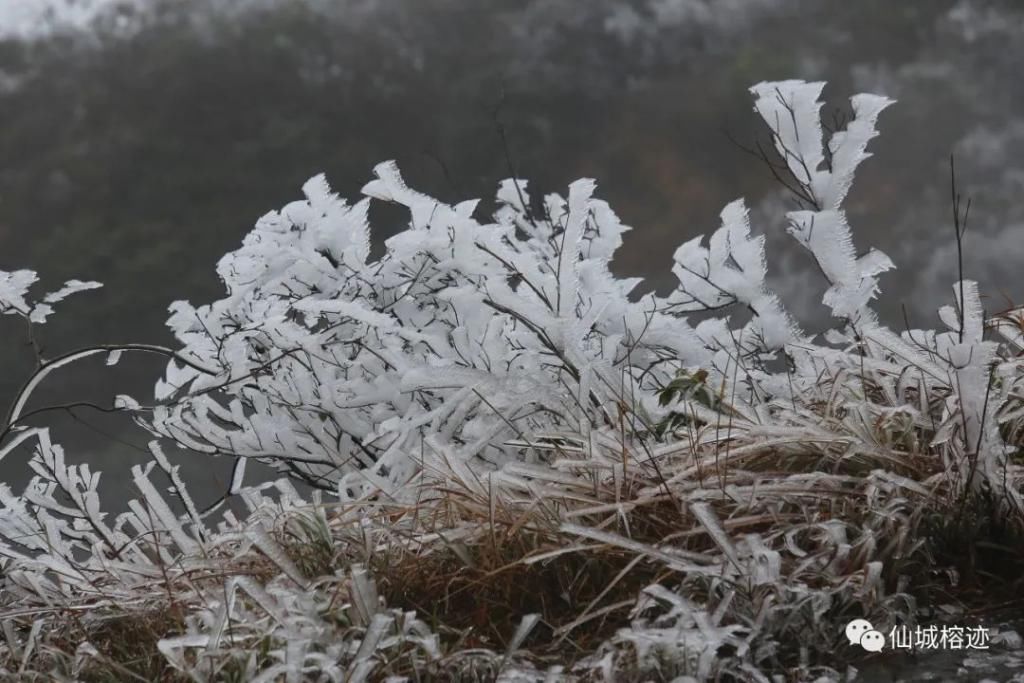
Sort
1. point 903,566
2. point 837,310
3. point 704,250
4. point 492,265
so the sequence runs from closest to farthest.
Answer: point 903,566, point 837,310, point 492,265, point 704,250

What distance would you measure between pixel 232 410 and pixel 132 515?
1.13 metres

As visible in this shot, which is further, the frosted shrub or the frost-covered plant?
the frost-covered plant

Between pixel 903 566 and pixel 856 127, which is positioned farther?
pixel 856 127

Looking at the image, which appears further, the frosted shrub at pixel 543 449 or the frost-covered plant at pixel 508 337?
the frost-covered plant at pixel 508 337

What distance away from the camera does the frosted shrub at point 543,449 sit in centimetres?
239

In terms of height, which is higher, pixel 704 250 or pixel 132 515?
pixel 704 250

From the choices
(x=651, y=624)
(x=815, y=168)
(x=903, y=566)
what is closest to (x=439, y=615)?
(x=651, y=624)

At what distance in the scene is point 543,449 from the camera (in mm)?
3469

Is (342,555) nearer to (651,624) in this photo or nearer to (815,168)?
Result: (651,624)

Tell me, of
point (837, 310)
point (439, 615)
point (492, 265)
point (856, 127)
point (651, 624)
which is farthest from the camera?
point (492, 265)

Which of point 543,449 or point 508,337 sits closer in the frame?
point 543,449

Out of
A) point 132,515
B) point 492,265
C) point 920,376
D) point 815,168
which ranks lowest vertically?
point 132,515

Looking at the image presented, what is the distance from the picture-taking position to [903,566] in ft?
8.18

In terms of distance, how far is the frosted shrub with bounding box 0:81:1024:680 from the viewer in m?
2.39
